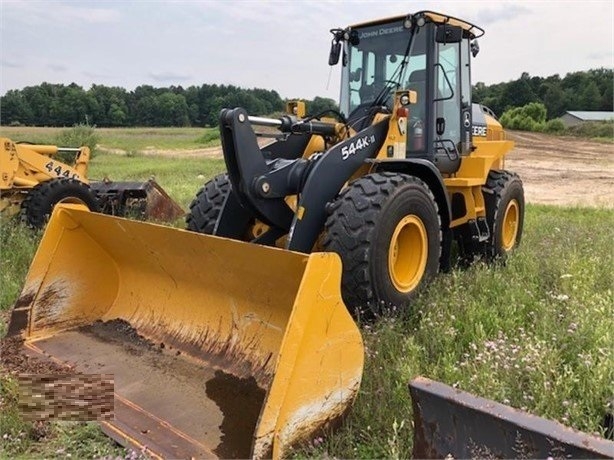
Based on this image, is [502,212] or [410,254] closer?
[410,254]

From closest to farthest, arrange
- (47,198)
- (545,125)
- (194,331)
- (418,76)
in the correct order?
(194,331) < (418,76) < (47,198) < (545,125)

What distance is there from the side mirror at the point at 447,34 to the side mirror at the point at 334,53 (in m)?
1.07

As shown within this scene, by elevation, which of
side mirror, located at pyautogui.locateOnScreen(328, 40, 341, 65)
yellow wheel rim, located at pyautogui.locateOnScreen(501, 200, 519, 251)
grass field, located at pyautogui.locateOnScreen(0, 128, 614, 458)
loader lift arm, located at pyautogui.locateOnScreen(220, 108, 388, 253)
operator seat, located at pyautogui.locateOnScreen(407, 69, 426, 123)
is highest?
side mirror, located at pyautogui.locateOnScreen(328, 40, 341, 65)

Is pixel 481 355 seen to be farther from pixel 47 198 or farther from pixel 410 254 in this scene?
pixel 47 198

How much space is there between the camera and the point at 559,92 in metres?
60.0

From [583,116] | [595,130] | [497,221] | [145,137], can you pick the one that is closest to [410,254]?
[497,221]

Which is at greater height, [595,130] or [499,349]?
[595,130]

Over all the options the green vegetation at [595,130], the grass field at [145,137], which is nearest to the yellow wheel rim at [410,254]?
the grass field at [145,137]

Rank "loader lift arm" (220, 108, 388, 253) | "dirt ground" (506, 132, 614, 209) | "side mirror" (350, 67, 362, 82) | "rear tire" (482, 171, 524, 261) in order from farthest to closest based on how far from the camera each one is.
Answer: "dirt ground" (506, 132, 614, 209) < "rear tire" (482, 171, 524, 261) < "side mirror" (350, 67, 362, 82) < "loader lift arm" (220, 108, 388, 253)

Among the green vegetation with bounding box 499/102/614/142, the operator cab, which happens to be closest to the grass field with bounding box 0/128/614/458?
the operator cab

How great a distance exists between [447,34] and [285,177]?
2.13 m

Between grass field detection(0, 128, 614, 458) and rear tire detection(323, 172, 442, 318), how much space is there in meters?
0.17

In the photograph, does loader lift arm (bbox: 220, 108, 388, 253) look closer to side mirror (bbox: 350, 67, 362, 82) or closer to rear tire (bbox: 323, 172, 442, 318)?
rear tire (bbox: 323, 172, 442, 318)

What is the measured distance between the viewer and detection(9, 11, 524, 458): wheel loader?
2754 millimetres
